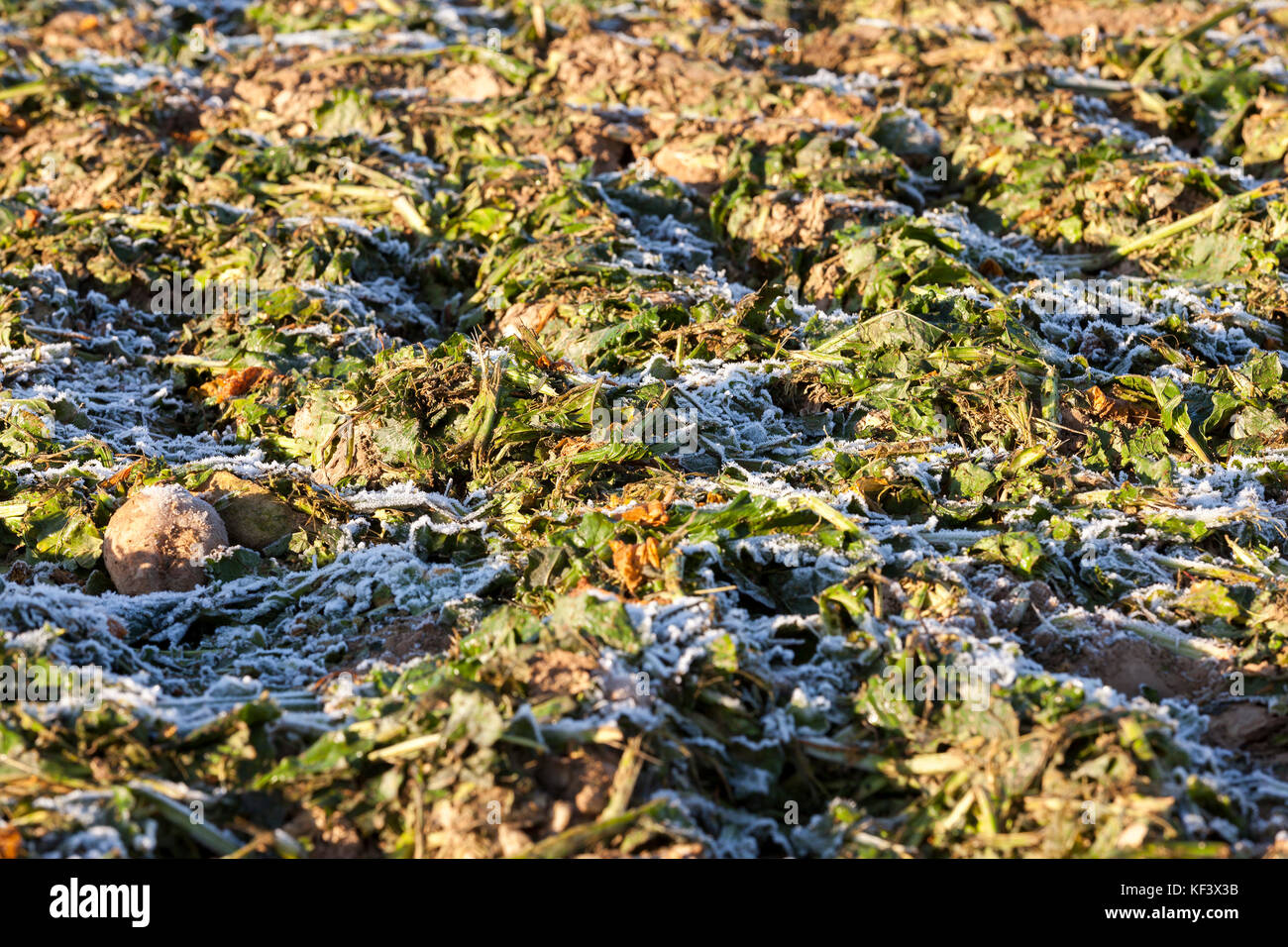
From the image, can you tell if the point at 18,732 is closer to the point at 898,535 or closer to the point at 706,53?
the point at 898,535

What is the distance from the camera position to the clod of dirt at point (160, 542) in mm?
3635

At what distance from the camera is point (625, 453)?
395cm

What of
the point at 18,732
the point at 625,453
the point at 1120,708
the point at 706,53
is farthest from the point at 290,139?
the point at 1120,708

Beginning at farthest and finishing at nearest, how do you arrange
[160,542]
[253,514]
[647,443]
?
[647,443] < [253,514] < [160,542]

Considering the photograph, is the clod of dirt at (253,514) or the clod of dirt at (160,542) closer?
the clod of dirt at (160,542)

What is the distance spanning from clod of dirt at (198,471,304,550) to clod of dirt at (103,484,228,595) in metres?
0.10

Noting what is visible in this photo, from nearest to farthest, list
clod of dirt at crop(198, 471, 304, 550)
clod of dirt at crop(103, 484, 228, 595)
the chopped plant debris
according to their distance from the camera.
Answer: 1. the chopped plant debris
2. clod of dirt at crop(103, 484, 228, 595)
3. clod of dirt at crop(198, 471, 304, 550)

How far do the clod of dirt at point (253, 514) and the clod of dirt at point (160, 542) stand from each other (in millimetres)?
104

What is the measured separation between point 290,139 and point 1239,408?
5158 millimetres

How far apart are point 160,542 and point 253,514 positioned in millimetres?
337

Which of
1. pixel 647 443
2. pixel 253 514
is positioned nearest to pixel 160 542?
pixel 253 514

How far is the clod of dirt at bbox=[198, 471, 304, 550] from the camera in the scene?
153 inches

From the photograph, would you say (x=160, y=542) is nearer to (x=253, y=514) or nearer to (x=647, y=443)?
(x=253, y=514)

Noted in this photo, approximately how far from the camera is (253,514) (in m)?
3.92
